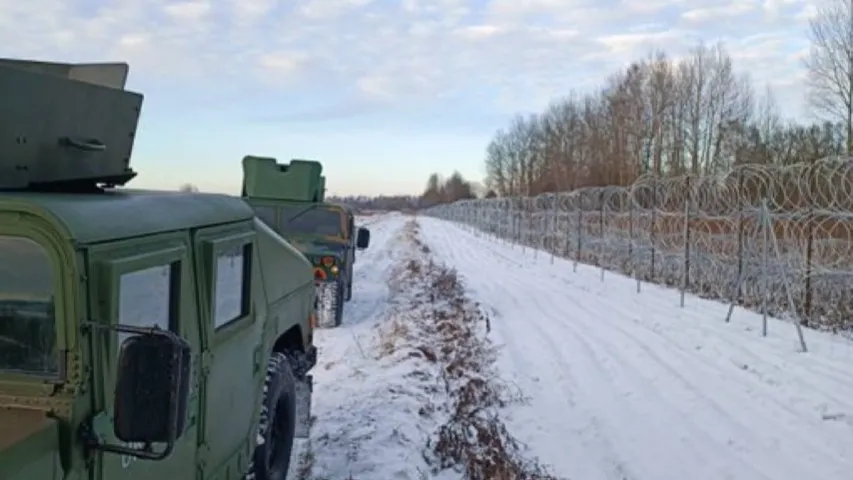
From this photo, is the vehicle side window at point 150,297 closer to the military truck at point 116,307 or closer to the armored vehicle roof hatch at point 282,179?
the military truck at point 116,307

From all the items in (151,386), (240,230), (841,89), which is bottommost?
(151,386)

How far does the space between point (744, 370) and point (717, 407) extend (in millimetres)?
1669

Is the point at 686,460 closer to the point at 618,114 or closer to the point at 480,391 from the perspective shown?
the point at 480,391

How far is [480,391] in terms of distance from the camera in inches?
306

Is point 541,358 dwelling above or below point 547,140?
below

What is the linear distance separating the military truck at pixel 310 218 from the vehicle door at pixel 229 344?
290 inches

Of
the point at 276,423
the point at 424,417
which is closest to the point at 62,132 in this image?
the point at 276,423

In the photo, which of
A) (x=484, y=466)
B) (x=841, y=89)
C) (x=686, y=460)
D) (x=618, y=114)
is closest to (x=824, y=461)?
(x=686, y=460)

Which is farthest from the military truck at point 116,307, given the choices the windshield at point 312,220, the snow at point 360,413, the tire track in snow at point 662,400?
the windshield at point 312,220

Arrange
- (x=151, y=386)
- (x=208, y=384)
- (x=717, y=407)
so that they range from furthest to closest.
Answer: (x=717, y=407) → (x=208, y=384) → (x=151, y=386)

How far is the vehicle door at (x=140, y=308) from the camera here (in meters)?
2.35

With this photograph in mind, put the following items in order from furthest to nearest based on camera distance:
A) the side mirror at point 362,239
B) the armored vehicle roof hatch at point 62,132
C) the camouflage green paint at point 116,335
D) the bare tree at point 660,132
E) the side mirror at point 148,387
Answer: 1. the bare tree at point 660,132
2. the side mirror at point 362,239
3. the armored vehicle roof hatch at point 62,132
4. the camouflage green paint at point 116,335
5. the side mirror at point 148,387

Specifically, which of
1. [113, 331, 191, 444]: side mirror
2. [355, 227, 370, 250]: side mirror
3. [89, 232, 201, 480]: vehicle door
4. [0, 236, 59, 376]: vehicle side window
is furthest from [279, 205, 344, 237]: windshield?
[113, 331, 191, 444]: side mirror

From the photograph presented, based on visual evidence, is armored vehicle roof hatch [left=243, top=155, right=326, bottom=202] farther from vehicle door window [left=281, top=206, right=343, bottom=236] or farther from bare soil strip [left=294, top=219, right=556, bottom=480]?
bare soil strip [left=294, top=219, right=556, bottom=480]
